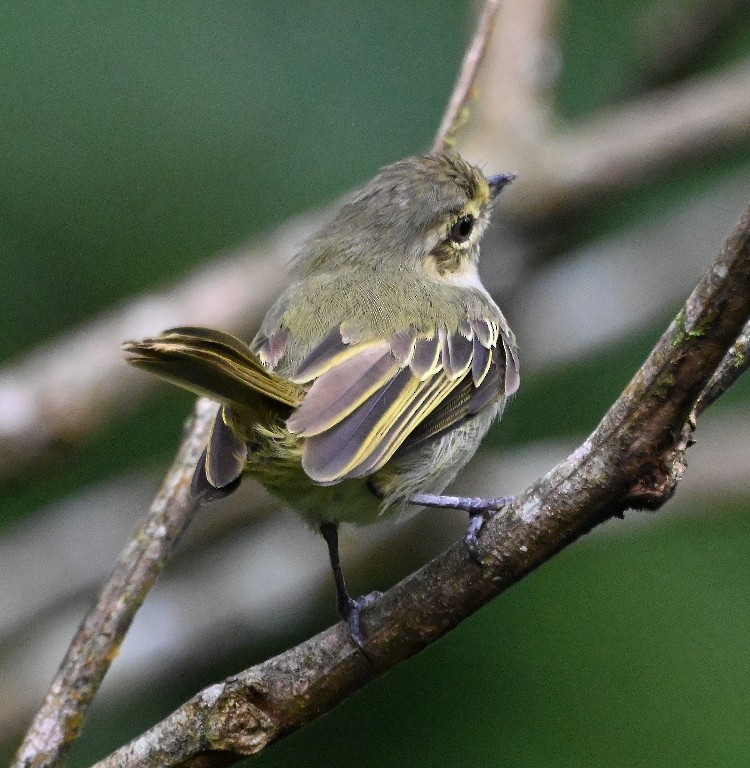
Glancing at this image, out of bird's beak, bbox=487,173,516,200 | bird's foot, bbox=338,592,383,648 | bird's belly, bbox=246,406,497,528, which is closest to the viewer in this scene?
bird's foot, bbox=338,592,383,648

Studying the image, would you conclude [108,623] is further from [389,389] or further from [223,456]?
[389,389]

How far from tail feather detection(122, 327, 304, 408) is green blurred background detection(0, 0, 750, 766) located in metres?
2.14

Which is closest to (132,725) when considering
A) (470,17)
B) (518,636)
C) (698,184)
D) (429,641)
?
(518,636)

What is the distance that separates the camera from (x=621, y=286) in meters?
5.62

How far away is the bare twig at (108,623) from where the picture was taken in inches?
111

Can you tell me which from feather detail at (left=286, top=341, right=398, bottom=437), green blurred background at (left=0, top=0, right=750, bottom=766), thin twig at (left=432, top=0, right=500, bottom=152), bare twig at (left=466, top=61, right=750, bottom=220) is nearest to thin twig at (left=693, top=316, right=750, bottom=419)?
feather detail at (left=286, top=341, right=398, bottom=437)

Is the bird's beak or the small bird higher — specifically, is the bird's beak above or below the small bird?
above

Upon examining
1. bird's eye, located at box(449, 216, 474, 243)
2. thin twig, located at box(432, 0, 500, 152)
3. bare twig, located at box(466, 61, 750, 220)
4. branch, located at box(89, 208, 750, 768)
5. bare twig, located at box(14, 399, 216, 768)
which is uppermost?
bare twig, located at box(466, 61, 750, 220)

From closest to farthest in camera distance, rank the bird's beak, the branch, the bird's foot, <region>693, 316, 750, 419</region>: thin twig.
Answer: the branch → <region>693, 316, 750, 419</region>: thin twig → the bird's foot → the bird's beak

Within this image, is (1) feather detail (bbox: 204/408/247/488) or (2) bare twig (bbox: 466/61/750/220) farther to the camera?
(2) bare twig (bbox: 466/61/750/220)

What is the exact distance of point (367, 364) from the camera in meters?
3.08

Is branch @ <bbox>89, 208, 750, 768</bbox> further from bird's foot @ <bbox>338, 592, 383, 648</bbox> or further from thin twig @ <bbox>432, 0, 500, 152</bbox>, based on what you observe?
thin twig @ <bbox>432, 0, 500, 152</bbox>

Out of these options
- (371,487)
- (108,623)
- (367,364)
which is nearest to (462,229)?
(367,364)

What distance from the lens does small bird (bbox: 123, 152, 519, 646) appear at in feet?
8.87
